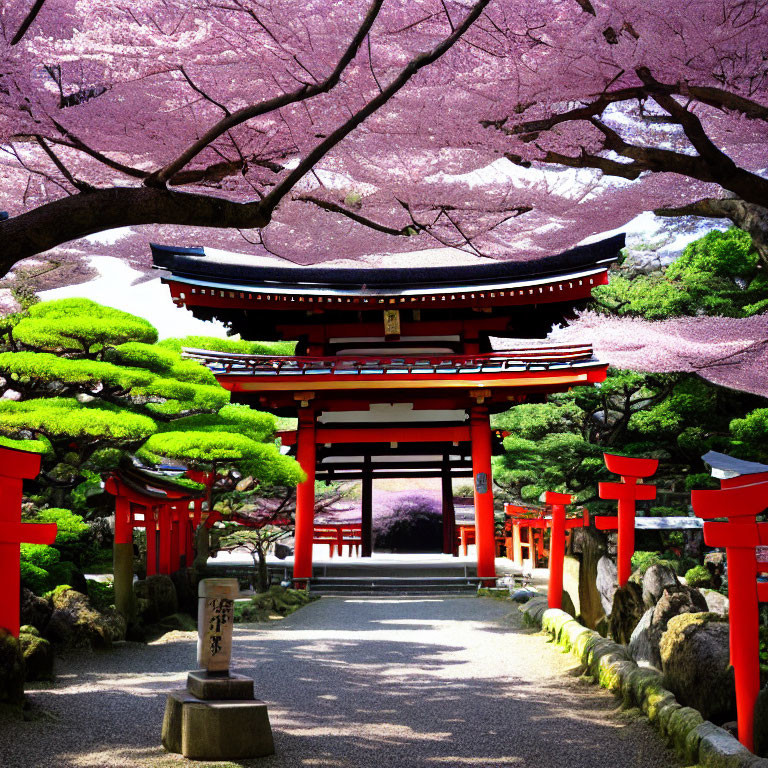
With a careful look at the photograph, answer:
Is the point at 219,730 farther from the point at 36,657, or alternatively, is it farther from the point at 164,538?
the point at 164,538

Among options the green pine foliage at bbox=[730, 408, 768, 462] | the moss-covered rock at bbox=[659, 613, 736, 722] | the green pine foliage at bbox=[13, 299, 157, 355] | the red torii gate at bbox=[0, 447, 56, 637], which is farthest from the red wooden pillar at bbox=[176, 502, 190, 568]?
the green pine foliage at bbox=[730, 408, 768, 462]

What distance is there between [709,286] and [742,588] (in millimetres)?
15656

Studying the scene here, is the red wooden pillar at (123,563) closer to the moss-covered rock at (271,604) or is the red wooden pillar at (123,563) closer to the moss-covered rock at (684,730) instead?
the moss-covered rock at (271,604)

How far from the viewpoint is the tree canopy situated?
447 centimetres

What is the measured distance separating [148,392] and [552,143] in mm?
6304

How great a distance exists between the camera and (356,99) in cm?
512

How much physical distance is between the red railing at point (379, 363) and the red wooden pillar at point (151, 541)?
3.27 meters

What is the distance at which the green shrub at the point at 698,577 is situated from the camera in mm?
13422

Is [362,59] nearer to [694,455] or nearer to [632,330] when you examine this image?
[632,330]

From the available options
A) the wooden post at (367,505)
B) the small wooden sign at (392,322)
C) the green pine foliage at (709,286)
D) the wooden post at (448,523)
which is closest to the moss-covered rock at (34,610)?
the small wooden sign at (392,322)

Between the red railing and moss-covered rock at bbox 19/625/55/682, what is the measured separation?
7.15 metres

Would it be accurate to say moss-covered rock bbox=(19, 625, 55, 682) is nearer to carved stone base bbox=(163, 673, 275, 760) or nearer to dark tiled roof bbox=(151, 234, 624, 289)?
carved stone base bbox=(163, 673, 275, 760)

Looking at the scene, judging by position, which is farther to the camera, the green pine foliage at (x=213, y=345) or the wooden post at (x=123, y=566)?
the green pine foliage at (x=213, y=345)

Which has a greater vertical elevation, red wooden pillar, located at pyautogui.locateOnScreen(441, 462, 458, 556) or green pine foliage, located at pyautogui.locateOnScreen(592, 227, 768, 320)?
green pine foliage, located at pyautogui.locateOnScreen(592, 227, 768, 320)
